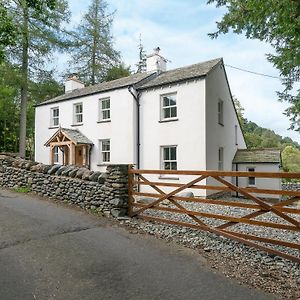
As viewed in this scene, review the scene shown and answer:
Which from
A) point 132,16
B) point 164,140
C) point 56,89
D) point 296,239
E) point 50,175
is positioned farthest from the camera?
point 56,89

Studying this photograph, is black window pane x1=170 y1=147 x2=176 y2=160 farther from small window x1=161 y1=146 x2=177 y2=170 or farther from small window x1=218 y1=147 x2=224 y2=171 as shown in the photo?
small window x1=218 y1=147 x2=224 y2=171

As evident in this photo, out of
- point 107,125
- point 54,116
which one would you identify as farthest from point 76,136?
point 54,116

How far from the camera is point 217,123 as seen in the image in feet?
51.9

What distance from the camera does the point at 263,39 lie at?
35.5 ft

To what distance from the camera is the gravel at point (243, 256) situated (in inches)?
169

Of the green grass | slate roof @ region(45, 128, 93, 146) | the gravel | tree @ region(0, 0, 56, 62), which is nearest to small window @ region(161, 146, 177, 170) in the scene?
slate roof @ region(45, 128, 93, 146)

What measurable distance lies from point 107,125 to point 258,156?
9.94 metres

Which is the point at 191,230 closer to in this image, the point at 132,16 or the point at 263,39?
the point at 132,16

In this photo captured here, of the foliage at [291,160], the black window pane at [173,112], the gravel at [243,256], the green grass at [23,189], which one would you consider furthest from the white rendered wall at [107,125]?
the foliage at [291,160]

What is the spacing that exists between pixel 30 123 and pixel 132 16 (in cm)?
2470

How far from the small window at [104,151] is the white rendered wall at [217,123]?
666 centimetres

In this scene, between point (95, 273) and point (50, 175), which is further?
point (50, 175)

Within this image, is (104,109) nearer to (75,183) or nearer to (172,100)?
(172,100)

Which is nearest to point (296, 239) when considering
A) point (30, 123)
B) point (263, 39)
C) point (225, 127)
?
point (263, 39)
